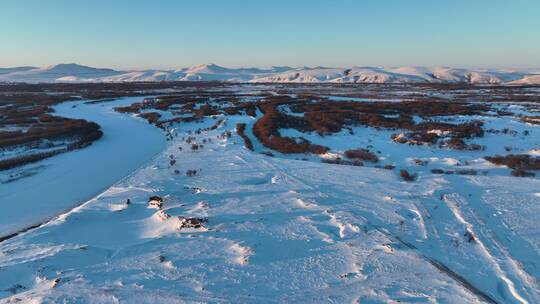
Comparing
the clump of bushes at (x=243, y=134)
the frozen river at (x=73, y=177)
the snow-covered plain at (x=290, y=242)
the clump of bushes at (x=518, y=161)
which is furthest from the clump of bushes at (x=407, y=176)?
the frozen river at (x=73, y=177)

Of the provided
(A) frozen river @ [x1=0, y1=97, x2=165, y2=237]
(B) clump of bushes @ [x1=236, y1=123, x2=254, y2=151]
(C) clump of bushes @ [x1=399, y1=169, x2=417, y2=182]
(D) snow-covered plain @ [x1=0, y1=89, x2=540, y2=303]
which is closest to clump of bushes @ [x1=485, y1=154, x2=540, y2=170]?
(D) snow-covered plain @ [x1=0, y1=89, x2=540, y2=303]

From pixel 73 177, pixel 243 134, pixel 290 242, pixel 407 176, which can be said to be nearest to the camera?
pixel 290 242

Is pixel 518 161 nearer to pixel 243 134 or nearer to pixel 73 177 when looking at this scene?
pixel 243 134

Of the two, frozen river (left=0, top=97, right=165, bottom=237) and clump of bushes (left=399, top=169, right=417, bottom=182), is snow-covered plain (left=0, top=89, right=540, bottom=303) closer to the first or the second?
clump of bushes (left=399, top=169, right=417, bottom=182)

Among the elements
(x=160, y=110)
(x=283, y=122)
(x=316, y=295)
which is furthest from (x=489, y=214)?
(x=160, y=110)

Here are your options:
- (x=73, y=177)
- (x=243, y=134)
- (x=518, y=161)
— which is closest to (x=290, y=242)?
(x=73, y=177)

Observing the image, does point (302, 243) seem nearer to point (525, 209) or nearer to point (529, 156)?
point (525, 209)
